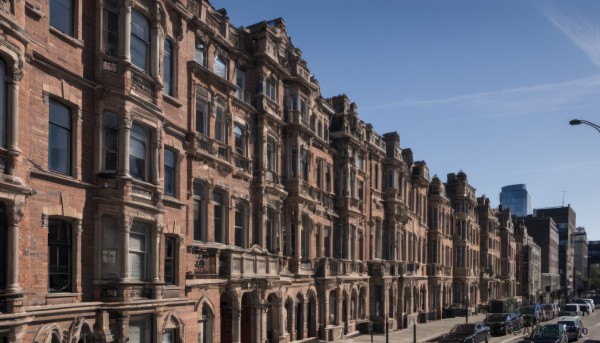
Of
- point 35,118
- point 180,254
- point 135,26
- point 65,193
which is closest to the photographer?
point 35,118

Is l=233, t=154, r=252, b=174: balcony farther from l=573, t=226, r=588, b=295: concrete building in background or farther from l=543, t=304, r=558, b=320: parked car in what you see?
l=573, t=226, r=588, b=295: concrete building in background

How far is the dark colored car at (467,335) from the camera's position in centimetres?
3102

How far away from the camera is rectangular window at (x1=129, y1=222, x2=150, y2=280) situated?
18172 millimetres

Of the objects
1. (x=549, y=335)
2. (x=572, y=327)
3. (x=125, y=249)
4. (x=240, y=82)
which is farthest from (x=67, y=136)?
(x=572, y=327)

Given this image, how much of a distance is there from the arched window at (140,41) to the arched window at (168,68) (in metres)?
1.84

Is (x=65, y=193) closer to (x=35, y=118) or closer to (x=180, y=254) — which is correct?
(x=35, y=118)

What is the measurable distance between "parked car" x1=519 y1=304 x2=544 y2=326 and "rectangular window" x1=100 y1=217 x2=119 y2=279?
3935 cm

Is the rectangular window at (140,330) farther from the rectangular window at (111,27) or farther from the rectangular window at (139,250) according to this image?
the rectangular window at (111,27)

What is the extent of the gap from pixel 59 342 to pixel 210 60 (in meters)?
13.6

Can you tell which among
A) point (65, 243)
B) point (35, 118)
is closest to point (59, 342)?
point (65, 243)

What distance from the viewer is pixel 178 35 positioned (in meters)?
21.9

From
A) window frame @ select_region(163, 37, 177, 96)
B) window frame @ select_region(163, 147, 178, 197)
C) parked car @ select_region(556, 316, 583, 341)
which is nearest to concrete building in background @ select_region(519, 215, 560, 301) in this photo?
parked car @ select_region(556, 316, 583, 341)

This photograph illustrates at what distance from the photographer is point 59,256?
16.0 meters

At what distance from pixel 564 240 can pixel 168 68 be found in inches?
6115
